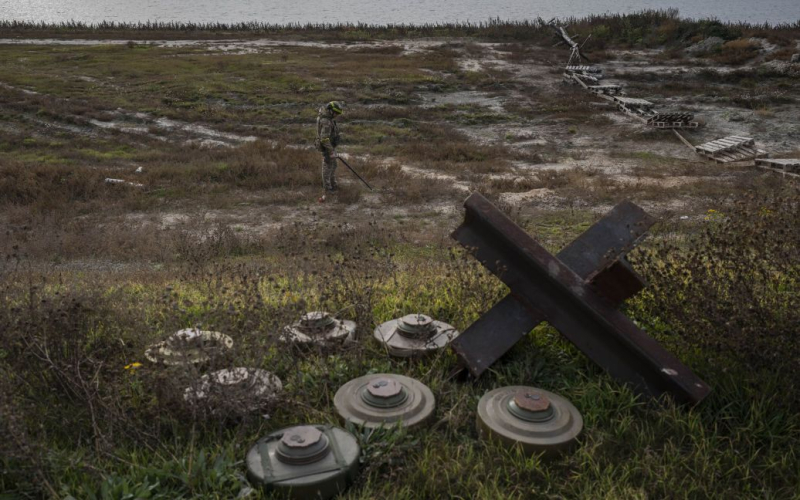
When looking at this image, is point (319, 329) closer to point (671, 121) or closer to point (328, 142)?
point (328, 142)

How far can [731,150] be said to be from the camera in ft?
65.1

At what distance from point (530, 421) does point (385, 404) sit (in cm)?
80

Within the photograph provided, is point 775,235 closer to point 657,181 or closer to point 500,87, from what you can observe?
point 657,181

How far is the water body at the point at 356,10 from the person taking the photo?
225 ft

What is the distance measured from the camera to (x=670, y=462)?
3254 mm

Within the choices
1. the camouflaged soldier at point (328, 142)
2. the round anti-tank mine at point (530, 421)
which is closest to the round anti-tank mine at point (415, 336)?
the round anti-tank mine at point (530, 421)

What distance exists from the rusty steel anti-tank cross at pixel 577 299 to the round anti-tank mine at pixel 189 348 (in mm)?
1449

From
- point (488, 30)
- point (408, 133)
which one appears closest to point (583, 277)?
point (408, 133)

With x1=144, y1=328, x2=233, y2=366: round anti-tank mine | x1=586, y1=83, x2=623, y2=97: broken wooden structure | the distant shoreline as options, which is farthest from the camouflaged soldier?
the distant shoreline

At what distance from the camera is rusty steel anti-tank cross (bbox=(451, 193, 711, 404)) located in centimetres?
361

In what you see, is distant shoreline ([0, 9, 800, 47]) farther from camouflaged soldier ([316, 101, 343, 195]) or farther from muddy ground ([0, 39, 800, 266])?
camouflaged soldier ([316, 101, 343, 195])

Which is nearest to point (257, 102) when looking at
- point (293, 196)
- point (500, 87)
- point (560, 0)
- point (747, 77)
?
point (500, 87)

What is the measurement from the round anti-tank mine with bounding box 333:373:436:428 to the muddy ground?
26.2 ft

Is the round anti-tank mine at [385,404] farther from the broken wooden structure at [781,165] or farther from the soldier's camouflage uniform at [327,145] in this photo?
the broken wooden structure at [781,165]
